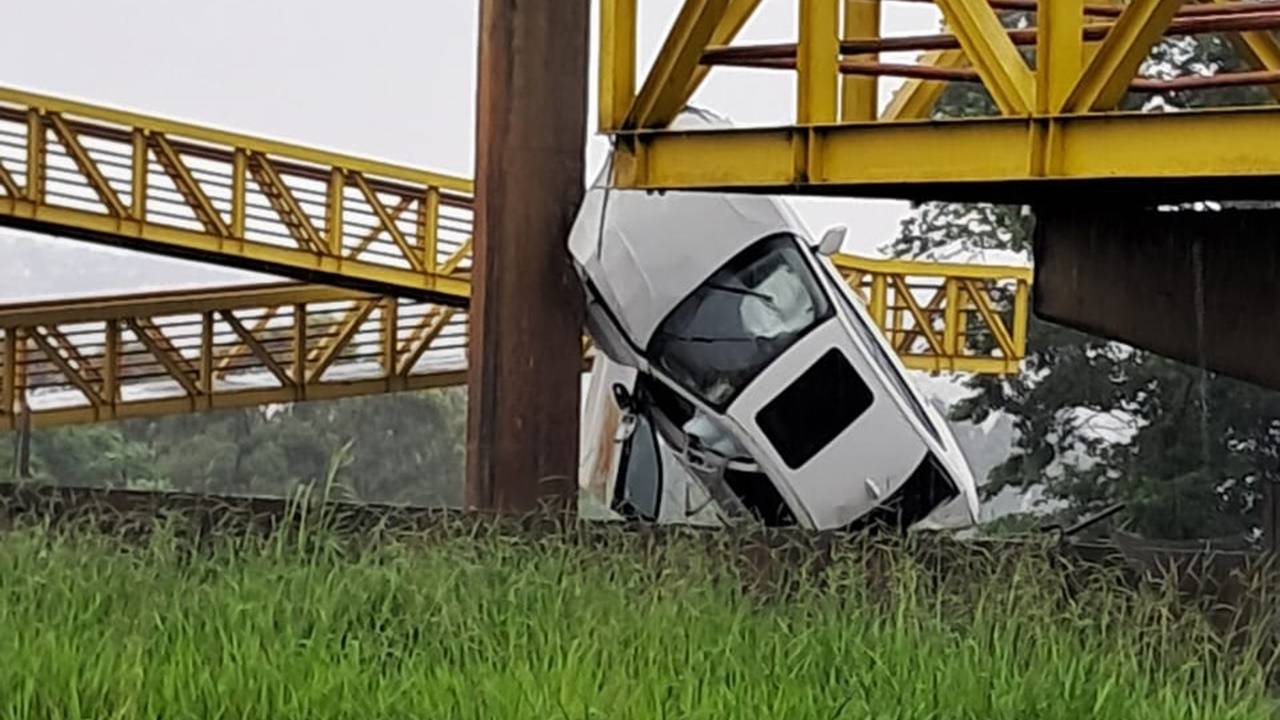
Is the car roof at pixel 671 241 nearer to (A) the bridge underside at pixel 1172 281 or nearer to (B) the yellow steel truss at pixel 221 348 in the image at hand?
(A) the bridge underside at pixel 1172 281

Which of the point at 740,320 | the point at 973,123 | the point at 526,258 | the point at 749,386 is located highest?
the point at 973,123

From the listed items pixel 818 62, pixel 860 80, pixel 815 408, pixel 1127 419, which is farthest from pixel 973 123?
pixel 1127 419

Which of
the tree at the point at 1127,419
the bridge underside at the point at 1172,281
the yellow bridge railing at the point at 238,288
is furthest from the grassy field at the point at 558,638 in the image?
the tree at the point at 1127,419

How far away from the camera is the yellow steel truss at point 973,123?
22.7 ft

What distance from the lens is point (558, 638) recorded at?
5.87m

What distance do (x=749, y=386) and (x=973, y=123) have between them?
7.11 metres

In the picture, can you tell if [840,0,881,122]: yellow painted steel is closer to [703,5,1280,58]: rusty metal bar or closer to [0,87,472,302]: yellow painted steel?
[703,5,1280,58]: rusty metal bar

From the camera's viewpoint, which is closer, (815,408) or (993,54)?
(993,54)

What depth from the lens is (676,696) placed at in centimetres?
525

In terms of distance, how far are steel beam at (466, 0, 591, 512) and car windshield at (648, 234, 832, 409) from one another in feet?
9.35

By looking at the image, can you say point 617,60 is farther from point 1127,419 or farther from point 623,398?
point 1127,419

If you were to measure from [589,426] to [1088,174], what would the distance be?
925 cm

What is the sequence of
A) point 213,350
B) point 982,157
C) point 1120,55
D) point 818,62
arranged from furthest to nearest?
point 213,350
point 818,62
point 982,157
point 1120,55

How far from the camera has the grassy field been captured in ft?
16.6
